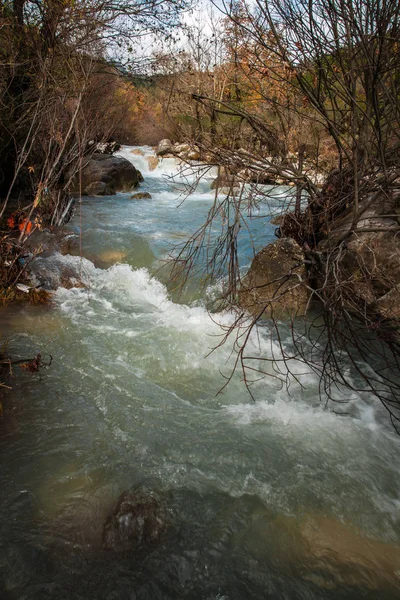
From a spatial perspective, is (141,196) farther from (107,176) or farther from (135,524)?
(135,524)

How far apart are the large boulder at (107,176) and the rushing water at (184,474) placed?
8.16m

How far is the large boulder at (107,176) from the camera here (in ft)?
40.1

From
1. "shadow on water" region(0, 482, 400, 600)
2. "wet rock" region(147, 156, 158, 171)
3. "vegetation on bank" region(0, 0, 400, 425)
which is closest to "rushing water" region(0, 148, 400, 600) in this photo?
"shadow on water" region(0, 482, 400, 600)

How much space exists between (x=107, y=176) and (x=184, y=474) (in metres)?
11.7

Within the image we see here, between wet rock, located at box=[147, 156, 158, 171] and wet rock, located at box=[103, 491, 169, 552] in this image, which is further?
wet rock, located at box=[147, 156, 158, 171]

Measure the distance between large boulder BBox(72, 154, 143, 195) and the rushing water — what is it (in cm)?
816

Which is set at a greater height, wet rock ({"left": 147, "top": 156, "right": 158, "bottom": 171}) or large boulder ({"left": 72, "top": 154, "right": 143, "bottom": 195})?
wet rock ({"left": 147, "top": 156, "right": 158, "bottom": 171})

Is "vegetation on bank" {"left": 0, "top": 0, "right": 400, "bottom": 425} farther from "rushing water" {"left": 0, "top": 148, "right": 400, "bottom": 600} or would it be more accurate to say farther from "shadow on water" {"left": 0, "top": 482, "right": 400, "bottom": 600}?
"shadow on water" {"left": 0, "top": 482, "right": 400, "bottom": 600}

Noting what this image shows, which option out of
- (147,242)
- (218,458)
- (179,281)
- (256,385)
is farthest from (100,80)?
(218,458)

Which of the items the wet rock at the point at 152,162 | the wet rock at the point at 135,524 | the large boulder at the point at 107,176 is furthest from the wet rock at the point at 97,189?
the wet rock at the point at 135,524

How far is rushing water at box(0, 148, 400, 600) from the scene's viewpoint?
2.22m

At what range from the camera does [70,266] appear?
6.39 metres

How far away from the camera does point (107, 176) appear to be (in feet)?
41.7

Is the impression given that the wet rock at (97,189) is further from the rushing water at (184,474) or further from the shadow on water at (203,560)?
the shadow on water at (203,560)
